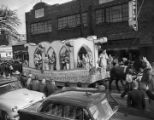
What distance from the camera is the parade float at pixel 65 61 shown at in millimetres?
11984

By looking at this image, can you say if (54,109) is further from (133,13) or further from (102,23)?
(102,23)

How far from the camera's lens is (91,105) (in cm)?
543

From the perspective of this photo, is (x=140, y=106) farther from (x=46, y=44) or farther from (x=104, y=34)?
(x=104, y=34)

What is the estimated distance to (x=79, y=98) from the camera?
579cm

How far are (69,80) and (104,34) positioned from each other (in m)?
11.5

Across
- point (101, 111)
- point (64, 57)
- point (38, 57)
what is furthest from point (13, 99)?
point (38, 57)

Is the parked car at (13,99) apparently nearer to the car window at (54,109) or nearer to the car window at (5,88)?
the car window at (5,88)

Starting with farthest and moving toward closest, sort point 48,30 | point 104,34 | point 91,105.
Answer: point 48,30
point 104,34
point 91,105

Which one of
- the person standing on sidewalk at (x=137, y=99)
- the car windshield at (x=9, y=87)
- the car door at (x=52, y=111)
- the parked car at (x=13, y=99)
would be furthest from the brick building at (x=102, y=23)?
the car door at (x=52, y=111)

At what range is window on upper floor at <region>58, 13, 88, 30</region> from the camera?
24.8 metres

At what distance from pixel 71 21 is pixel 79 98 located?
21099 millimetres

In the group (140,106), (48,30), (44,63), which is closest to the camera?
(140,106)

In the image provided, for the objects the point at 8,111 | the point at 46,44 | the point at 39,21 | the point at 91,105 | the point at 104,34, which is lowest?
the point at 8,111

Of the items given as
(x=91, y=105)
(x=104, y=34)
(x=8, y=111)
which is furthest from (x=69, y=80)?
(x=104, y=34)
